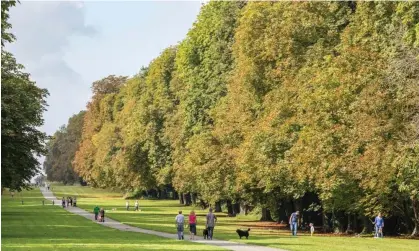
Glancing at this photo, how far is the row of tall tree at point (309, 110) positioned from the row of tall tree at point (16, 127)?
1409cm

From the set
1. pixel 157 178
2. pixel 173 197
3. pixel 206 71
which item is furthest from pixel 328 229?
pixel 173 197

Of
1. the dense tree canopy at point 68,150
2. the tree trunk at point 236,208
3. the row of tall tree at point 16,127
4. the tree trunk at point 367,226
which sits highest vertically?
the dense tree canopy at point 68,150

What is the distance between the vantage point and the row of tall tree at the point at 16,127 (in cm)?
3712

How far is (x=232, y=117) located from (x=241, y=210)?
20.7m

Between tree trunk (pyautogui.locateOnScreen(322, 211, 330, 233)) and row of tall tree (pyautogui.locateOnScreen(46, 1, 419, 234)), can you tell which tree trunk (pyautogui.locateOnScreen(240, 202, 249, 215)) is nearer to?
row of tall tree (pyautogui.locateOnScreen(46, 1, 419, 234))

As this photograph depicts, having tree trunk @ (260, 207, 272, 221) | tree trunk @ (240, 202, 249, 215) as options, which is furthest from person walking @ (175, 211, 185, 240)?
tree trunk @ (240, 202, 249, 215)

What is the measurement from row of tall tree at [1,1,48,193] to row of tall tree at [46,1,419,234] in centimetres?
1409

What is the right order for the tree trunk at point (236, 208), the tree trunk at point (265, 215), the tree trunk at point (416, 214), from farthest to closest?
the tree trunk at point (236, 208), the tree trunk at point (265, 215), the tree trunk at point (416, 214)

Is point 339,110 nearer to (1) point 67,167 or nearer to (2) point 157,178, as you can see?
(2) point 157,178

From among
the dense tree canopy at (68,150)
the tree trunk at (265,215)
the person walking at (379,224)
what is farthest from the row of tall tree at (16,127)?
the dense tree canopy at (68,150)

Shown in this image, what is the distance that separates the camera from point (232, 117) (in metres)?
55.2

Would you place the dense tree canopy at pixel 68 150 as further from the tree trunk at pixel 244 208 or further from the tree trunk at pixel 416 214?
the tree trunk at pixel 416 214

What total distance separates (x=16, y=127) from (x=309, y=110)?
54.4 ft

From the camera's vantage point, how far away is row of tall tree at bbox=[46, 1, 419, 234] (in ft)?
125
